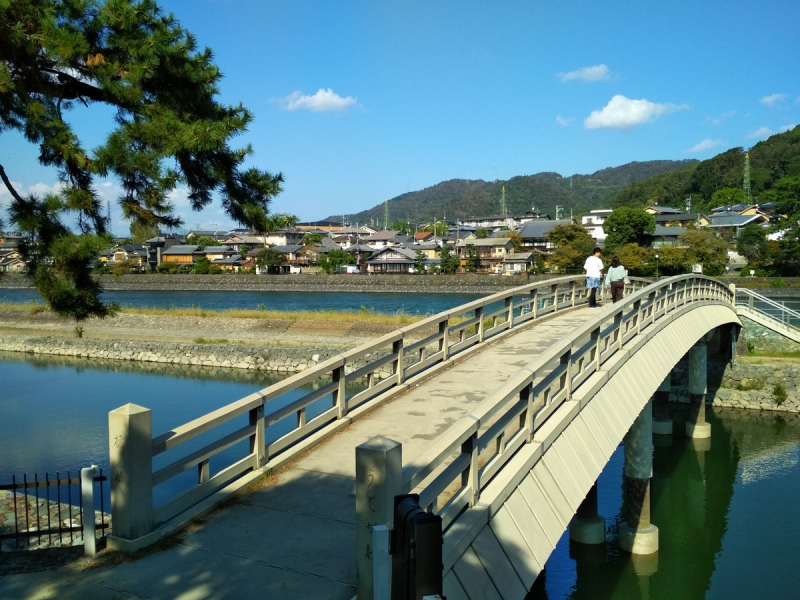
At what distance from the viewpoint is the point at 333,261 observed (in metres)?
91.5

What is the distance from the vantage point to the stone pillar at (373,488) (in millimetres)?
4117

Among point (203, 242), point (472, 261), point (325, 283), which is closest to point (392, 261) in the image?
point (472, 261)

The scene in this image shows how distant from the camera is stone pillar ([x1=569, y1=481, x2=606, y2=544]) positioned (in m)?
13.8

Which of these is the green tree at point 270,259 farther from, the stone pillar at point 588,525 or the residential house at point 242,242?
the stone pillar at point 588,525

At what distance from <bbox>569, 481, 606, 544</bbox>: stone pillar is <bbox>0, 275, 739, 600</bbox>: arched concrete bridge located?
476cm

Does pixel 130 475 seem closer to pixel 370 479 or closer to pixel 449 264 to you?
pixel 370 479

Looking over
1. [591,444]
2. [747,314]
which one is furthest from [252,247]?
[591,444]

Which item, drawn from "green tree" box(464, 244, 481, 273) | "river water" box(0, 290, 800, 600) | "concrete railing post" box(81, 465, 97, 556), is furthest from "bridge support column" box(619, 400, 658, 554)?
"green tree" box(464, 244, 481, 273)

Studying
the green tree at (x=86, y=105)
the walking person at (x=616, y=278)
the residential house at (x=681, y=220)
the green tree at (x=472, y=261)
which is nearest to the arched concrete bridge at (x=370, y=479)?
the green tree at (x=86, y=105)

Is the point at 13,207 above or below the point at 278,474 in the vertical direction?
above

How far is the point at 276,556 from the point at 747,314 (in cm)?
2924

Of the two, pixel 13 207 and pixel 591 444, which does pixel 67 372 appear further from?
pixel 591 444

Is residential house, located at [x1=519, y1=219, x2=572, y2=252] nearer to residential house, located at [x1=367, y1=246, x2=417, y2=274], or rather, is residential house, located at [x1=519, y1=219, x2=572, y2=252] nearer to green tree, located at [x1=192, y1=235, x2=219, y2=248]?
residential house, located at [x1=367, y1=246, x2=417, y2=274]

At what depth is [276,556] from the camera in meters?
5.07
